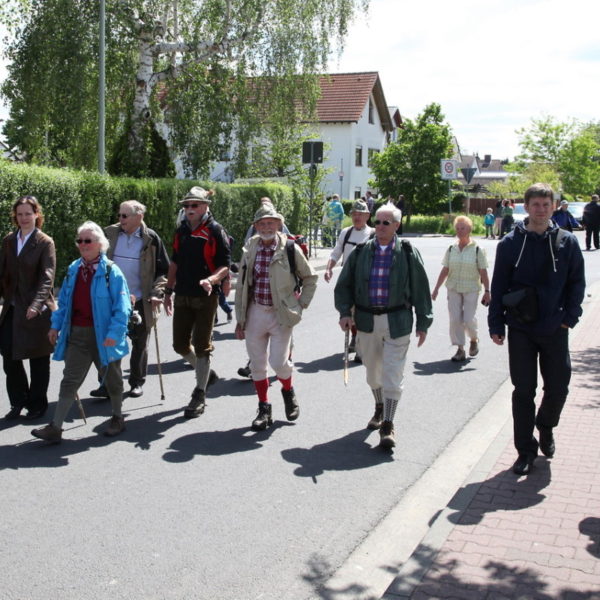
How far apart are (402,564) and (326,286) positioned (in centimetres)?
1277

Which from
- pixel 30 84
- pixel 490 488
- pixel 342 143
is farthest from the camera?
pixel 342 143

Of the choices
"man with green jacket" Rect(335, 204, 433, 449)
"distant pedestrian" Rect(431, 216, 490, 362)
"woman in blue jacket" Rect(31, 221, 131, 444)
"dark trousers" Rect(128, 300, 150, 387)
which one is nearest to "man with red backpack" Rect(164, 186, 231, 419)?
"dark trousers" Rect(128, 300, 150, 387)

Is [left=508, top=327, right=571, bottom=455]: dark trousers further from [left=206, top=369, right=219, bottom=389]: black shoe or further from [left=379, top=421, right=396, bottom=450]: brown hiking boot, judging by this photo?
[left=206, top=369, right=219, bottom=389]: black shoe

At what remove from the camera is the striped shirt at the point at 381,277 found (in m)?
6.17

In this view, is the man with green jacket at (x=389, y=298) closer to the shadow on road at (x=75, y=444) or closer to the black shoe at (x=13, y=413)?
the shadow on road at (x=75, y=444)

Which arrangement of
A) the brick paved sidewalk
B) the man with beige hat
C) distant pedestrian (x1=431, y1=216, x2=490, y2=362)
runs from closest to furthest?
the brick paved sidewalk < the man with beige hat < distant pedestrian (x1=431, y1=216, x2=490, y2=362)

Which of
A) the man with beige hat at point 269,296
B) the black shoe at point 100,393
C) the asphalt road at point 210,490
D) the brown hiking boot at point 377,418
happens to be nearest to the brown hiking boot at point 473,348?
the asphalt road at point 210,490

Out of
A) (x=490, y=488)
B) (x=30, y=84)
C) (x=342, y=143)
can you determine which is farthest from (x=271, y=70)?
(x=342, y=143)

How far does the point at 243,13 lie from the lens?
2152 cm

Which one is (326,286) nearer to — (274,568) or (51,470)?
(51,470)

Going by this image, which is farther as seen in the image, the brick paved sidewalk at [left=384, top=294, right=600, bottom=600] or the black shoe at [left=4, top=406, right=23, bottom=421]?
the black shoe at [left=4, top=406, right=23, bottom=421]

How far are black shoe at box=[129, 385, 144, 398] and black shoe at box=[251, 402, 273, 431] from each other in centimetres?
151

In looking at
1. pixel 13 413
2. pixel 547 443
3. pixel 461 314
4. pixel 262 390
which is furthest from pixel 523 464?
pixel 461 314

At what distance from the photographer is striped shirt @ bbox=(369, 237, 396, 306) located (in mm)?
6168
